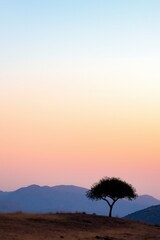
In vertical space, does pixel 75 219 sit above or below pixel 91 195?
below

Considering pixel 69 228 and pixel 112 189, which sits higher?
pixel 112 189

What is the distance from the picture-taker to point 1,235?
1563 inches

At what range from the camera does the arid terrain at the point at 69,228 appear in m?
44.1

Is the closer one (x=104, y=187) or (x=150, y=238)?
(x=150, y=238)

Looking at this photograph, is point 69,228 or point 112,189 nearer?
point 69,228

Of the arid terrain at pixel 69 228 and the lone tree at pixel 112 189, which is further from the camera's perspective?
the lone tree at pixel 112 189

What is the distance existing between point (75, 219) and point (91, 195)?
20.7m

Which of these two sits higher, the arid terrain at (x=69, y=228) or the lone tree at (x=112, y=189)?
the lone tree at (x=112, y=189)

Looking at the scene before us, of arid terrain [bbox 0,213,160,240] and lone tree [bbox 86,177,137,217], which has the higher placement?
lone tree [bbox 86,177,137,217]

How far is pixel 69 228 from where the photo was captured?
53.4 meters

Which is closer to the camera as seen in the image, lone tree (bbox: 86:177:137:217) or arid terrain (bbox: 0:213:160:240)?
arid terrain (bbox: 0:213:160:240)

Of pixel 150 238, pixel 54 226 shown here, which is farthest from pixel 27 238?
pixel 150 238

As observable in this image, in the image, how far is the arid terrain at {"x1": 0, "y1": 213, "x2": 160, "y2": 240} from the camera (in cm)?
4406

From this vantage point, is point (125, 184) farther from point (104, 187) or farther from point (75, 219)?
point (75, 219)
